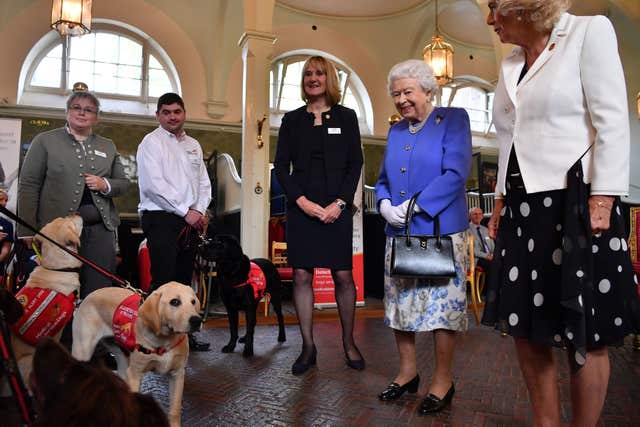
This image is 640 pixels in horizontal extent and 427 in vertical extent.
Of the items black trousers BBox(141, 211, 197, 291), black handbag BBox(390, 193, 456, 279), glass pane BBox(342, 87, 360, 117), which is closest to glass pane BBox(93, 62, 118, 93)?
glass pane BBox(342, 87, 360, 117)

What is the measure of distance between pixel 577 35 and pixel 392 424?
1770 mm

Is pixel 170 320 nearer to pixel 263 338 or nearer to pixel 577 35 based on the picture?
pixel 577 35

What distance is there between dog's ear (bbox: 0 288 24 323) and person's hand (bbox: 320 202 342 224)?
179cm

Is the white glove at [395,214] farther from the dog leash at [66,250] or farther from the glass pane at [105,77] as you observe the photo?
the glass pane at [105,77]

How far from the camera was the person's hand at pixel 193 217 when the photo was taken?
3606mm

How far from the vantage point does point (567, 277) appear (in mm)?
1572

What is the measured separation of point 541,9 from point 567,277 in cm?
89

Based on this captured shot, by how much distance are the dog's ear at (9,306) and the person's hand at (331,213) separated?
70.5 inches

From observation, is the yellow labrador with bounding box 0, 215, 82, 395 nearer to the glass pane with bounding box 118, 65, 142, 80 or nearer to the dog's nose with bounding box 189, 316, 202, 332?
the dog's nose with bounding box 189, 316, 202, 332

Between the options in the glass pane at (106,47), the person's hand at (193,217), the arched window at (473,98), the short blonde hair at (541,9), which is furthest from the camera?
the arched window at (473,98)

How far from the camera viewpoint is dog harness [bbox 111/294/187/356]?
2195 millimetres

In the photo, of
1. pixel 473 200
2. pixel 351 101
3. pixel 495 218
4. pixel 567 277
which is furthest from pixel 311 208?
pixel 351 101

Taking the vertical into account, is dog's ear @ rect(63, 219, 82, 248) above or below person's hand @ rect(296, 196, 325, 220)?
below

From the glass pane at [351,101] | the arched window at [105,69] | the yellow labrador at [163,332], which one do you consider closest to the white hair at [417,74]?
the yellow labrador at [163,332]
